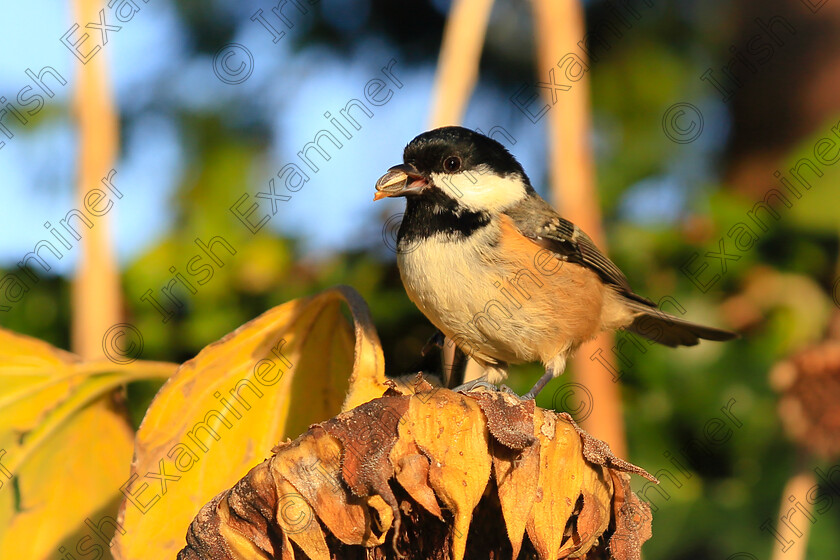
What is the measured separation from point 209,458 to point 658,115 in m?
2.17

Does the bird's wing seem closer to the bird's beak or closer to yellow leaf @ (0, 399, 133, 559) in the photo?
the bird's beak

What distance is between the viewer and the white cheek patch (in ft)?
8.08

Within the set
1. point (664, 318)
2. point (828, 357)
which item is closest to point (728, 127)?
point (664, 318)

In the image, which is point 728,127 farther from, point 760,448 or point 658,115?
point 760,448

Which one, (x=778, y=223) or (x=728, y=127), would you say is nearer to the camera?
(x=778, y=223)

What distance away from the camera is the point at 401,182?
239 centimetres

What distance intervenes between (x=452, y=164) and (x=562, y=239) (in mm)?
462

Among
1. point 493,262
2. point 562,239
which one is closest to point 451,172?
point 493,262

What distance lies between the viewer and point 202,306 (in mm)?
2615

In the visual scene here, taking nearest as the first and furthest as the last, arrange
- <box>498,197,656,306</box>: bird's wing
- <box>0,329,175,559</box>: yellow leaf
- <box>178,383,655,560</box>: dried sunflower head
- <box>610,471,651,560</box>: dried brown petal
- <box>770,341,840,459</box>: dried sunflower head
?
<box>178,383,655,560</box>: dried sunflower head, <box>610,471,651,560</box>: dried brown petal, <box>0,329,175,559</box>: yellow leaf, <box>770,341,840,459</box>: dried sunflower head, <box>498,197,656,306</box>: bird's wing

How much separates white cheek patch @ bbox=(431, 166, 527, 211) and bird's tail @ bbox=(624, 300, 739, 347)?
2.02ft

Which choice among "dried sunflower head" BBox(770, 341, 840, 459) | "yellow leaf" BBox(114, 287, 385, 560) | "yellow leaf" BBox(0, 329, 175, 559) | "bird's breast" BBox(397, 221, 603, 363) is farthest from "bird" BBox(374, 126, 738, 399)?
"yellow leaf" BBox(0, 329, 175, 559)

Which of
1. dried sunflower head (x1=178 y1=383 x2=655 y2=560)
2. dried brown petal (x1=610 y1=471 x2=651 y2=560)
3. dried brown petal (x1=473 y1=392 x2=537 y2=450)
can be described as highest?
dried brown petal (x1=473 y1=392 x2=537 y2=450)

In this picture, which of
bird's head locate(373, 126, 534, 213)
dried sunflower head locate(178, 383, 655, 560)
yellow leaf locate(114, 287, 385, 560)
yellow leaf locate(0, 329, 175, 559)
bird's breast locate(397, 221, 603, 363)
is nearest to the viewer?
dried sunflower head locate(178, 383, 655, 560)
